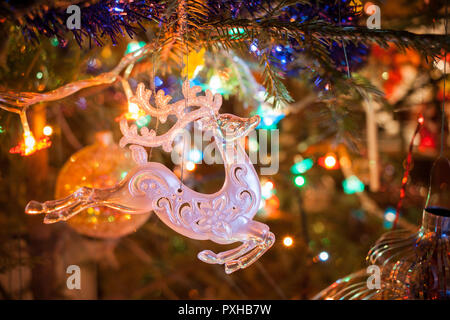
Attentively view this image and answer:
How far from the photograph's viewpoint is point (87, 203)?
2.23 ft

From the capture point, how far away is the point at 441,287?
2.36ft

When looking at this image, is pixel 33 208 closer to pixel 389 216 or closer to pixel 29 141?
pixel 29 141

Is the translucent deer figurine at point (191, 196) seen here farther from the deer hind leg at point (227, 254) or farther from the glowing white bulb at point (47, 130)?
the glowing white bulb at point (47, 130)

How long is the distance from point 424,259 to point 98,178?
2.55 feet

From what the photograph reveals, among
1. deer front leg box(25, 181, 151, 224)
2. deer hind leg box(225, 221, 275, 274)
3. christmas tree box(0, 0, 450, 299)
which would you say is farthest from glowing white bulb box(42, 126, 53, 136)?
deer hind leg box(225, 221, 275, 274)

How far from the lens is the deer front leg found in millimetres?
661

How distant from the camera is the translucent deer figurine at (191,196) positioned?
0.69 metres

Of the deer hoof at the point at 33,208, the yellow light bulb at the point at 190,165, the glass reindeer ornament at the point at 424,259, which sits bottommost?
the glass reindeer ornament at the point at 424,259

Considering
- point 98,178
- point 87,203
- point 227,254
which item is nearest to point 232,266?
point 227,254

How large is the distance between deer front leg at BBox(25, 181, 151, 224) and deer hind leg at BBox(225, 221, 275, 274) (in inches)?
7.1

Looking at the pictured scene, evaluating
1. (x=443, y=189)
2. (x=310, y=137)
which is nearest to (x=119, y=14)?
(x=443, y=189)

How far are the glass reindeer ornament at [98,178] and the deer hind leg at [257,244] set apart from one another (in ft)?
1.25

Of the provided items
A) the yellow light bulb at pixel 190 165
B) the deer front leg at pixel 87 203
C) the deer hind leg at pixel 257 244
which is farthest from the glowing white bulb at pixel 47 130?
the deer hind leg at pixel 257 244
